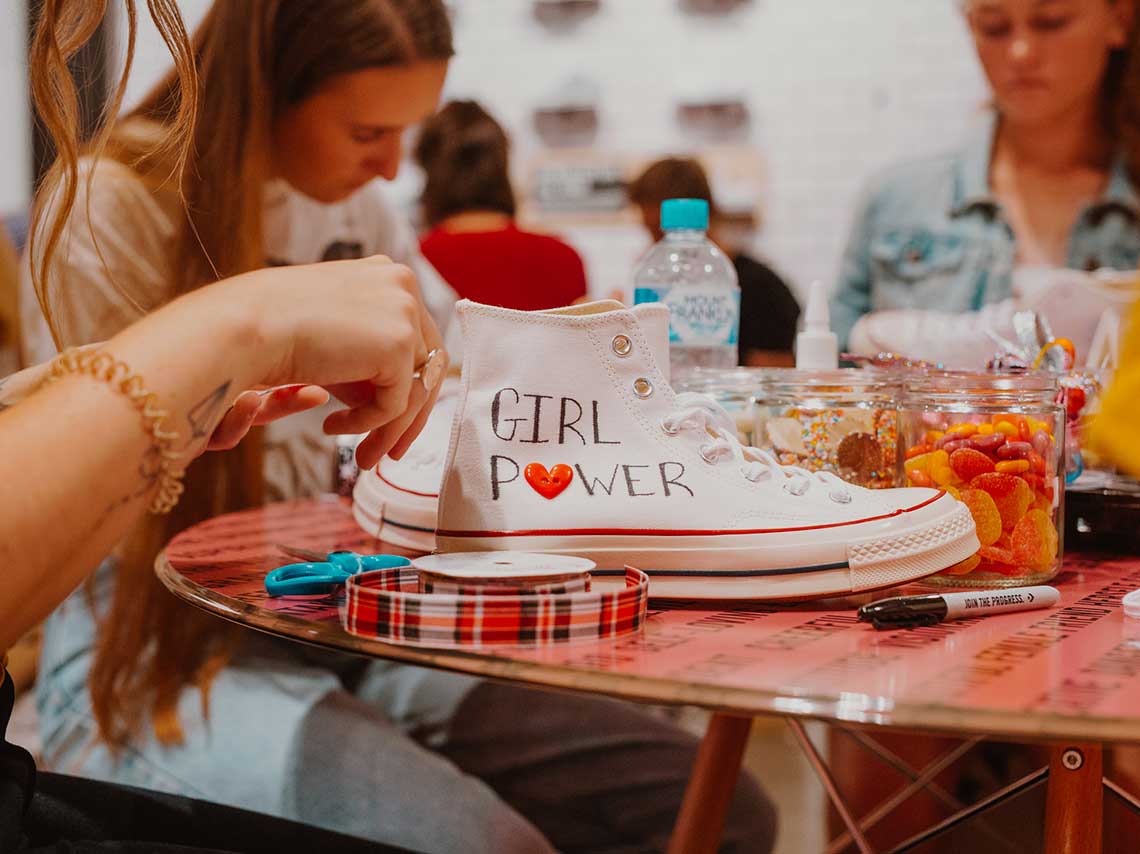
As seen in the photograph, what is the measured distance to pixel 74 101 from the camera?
29.1 inches

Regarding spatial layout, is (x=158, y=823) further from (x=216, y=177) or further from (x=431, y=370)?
(x=216, y=177)

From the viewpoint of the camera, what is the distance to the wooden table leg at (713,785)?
0.99 metres

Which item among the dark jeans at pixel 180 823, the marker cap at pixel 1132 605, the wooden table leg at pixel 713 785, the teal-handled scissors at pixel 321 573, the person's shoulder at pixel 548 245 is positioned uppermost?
the person's shoulder at pixel 548 245

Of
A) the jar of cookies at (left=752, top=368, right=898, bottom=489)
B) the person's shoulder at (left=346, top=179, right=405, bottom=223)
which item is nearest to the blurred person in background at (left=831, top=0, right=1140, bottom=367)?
the person's shoulder at (left=346, top=179, right=405, bottom=223)

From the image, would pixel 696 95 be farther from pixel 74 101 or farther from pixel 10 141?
pixel 74 101

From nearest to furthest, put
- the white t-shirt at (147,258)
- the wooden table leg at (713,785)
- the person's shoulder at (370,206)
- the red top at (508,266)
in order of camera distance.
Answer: the wooden table leg at (713,785), the white t-shirt at (147,258), the person's shoulder at (370,206), the red top at (508,266)

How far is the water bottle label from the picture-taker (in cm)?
104

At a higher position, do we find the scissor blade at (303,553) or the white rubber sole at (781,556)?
the white rubber sole at (781,556)

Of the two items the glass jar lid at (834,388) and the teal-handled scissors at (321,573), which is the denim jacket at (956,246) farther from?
the teal-handled scissors at (321,573)

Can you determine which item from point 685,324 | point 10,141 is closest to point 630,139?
point 10,141

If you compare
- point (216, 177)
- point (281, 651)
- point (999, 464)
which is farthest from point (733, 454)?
point (216, 177)

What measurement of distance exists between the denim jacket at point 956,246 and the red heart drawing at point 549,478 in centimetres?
197

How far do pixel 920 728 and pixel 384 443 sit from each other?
388 millimetres

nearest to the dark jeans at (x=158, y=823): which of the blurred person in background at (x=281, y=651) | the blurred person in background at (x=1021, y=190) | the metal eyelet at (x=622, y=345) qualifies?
the blurred person in background at (x=281, y=651)
